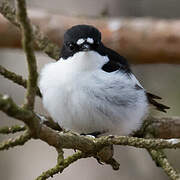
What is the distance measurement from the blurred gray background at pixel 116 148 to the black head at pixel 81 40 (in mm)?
2008

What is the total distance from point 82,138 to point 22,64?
4824mm

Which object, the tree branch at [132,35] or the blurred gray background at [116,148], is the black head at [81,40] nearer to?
the tree branch at [132,35]

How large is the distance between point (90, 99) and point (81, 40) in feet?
1.30

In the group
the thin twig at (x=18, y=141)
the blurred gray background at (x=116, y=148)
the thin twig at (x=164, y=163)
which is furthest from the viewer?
the blurred gray background at (x=116, y=148)

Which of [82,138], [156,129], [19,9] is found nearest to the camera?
[19,9]

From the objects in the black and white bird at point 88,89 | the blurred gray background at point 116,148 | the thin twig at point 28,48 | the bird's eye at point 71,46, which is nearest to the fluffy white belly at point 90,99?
the black and white bird at point 88,89

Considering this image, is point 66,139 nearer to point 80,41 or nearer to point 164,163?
point 164,163

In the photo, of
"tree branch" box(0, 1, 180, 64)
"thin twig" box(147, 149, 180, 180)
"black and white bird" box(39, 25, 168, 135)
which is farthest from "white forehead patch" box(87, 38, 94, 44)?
"tree branch" box(0, 1, 180, 64)

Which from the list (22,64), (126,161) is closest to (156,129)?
(126,161)

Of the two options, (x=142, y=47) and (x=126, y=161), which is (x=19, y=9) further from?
(x=126, y=161)

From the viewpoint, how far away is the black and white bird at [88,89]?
3240 millimetres

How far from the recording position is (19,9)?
68.9 inches

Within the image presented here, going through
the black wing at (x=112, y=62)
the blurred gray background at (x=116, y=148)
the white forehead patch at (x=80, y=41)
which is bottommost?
the blurred gray background at (x=116, y=148)

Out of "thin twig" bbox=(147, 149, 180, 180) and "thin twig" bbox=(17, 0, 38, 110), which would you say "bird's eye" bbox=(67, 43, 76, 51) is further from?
"thin twig" bbox=(17, 0, 38, 110)
